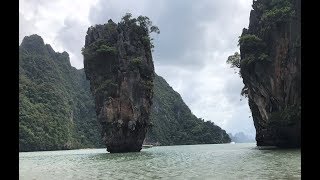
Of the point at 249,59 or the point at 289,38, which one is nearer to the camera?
the point at 289,38

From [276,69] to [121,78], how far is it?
61.9 ft

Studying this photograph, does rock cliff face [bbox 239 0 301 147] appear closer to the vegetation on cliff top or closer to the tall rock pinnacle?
the tall rock pinnacle

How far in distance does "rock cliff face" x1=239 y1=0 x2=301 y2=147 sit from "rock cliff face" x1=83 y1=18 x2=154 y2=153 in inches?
528

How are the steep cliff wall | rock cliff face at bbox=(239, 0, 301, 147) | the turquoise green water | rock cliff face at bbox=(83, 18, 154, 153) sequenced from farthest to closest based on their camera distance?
1. the steep cliff wall
2. rock cliff face at bbox=(83, 18, 154, 153)
3. rock cliff face at bbox=(239, 0, 301, 147)
4. the turquoise green water

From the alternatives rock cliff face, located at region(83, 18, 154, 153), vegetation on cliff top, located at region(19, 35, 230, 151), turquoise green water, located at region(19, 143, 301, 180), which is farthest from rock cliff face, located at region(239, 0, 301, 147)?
vegetation on cliff top, located at region(19, 35, 230, 151)

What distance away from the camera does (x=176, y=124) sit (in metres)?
134

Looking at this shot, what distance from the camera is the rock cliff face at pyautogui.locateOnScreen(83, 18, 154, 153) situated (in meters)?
47.0

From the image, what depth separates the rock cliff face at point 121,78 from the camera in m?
47.0

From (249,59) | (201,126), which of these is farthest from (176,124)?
(249,59)

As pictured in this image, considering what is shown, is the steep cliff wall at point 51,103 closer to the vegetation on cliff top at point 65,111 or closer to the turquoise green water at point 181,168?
the vegetation on cliff top at point 65,111

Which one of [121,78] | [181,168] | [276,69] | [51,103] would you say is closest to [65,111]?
[51,103]
